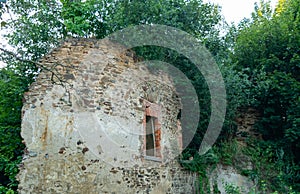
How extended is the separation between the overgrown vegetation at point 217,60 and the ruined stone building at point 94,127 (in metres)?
1.07

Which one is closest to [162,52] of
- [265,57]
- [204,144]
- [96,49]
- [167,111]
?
[167,111]

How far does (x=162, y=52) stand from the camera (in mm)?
8875

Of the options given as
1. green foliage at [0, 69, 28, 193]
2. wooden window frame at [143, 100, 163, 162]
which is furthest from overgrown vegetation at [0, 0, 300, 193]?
wooden window frame at [143, 100, 163, 162]

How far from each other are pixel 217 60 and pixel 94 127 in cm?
465

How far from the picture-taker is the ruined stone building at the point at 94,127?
6457 millimetres

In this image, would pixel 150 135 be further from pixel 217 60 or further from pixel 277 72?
pixel 277 72

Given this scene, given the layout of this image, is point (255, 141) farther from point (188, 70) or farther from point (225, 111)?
point (188, 70)

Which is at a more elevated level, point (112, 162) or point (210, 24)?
point (210, 24)

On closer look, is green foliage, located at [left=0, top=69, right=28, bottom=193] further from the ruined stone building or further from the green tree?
the green tree

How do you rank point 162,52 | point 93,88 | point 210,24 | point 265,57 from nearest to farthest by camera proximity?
point 93,88 → point 162,52 → point 210,24 → point 265,57

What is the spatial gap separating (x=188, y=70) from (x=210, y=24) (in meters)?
2.17

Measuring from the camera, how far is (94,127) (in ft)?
22.3

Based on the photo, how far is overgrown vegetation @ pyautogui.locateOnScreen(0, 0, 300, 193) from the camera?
889cm

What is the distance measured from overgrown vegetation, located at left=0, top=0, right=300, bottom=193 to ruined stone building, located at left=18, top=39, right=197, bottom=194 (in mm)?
1071
